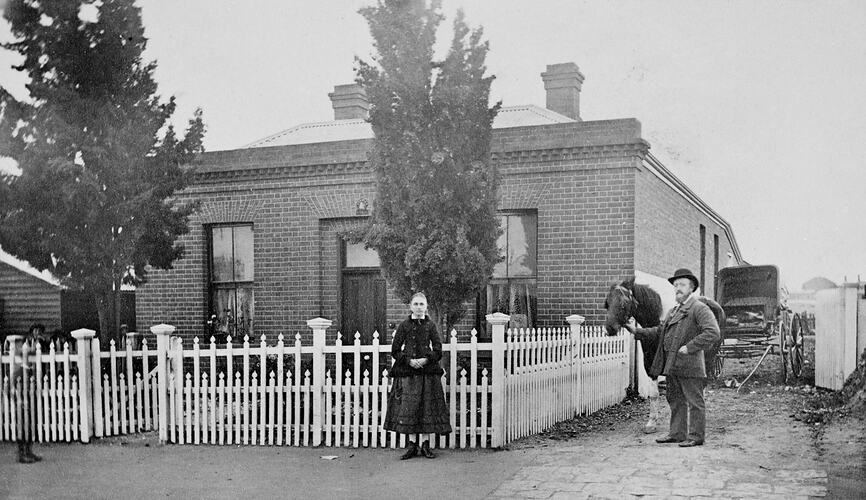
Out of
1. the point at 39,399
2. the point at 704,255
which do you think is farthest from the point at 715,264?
the point at 39,399

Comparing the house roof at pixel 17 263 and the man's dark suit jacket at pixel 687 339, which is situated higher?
the house roof at pixel 17 263

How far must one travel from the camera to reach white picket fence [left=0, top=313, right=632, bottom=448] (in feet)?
27.0

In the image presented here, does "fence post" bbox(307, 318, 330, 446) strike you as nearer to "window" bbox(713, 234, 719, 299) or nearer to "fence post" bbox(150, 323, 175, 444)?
"fence post" bbox(150, 323, 175, 444)

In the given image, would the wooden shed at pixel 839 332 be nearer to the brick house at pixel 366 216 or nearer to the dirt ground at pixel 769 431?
the dirt ground at pixel 769 431

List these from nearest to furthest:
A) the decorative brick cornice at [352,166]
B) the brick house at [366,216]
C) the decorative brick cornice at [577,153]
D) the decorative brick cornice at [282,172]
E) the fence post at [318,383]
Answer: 1. the fence post at [318,383]
2. the decorative brick cornice at [577,153]
3. the decorative brick cornice at [352,166]
4. the brick house at [366,216]
5. the decorative brick cornice at [282,172]

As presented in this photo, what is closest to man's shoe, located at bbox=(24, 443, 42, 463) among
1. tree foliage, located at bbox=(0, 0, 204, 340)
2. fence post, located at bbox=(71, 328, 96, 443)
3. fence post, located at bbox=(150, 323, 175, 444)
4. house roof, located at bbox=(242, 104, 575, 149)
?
fence post, located at bbox=(71, 328, 96, 443)

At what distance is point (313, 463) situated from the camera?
7738 millimetres

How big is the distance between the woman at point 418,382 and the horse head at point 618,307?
2.11 m

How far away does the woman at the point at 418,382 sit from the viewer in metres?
7.74

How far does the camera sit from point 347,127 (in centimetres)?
1764

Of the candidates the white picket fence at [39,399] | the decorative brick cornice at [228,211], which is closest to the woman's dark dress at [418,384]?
A: the white picket fence at [39,399]

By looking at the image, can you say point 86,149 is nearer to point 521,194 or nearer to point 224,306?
point 224,306

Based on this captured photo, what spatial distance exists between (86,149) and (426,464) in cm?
590

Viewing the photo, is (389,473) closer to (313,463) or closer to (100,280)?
(313,463)
